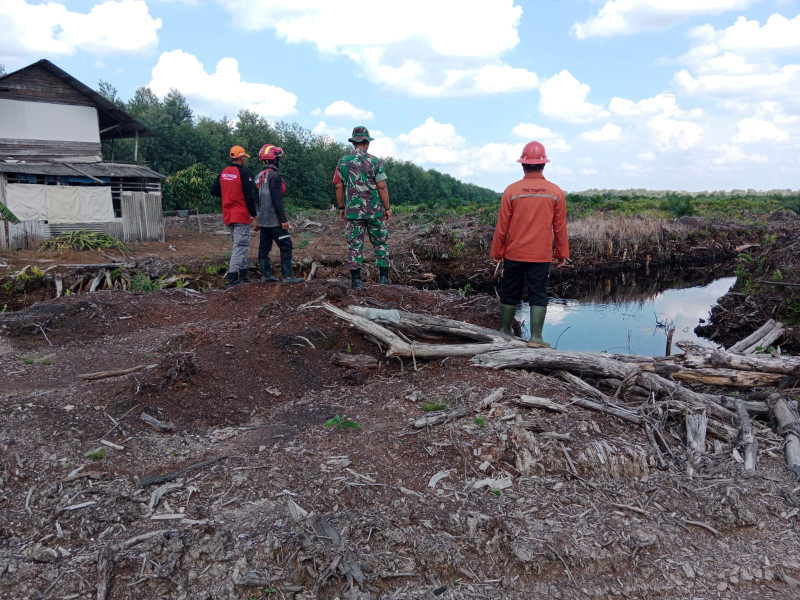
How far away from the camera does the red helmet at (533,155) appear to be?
5566 mm

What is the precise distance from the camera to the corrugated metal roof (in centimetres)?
1692

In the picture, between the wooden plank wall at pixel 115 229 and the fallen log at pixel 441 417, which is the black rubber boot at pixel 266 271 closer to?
the fallen log at pixel 441 417

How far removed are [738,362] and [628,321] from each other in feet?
22.4

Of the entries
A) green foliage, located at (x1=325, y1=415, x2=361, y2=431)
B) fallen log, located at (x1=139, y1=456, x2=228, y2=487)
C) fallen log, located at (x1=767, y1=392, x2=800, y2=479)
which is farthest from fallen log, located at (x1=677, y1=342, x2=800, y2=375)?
fallen log, located at (x1=139, y1=456, x2=228, y2=487)

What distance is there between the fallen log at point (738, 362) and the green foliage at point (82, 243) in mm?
14647

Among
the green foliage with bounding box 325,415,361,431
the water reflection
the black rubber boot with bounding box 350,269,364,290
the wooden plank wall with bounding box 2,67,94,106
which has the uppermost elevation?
the wooden plank wall with bounding box 2,67,94,106

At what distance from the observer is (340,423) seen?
14.2 ft

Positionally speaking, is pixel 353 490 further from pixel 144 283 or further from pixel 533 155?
pixel 144 283

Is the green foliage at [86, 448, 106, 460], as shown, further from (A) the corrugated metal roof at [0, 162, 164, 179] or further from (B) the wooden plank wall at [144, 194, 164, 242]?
(B) the wooden plank wall at [144, 194, 164, 242]

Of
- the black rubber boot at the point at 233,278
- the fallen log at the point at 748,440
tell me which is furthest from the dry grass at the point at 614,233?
→ the fallen log at the point at 748,440

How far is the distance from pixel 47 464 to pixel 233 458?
1210mm

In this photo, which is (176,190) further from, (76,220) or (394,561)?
(394,561)

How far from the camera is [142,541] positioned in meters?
3.10

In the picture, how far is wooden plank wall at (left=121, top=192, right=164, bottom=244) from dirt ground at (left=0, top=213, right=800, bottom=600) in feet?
49.6
